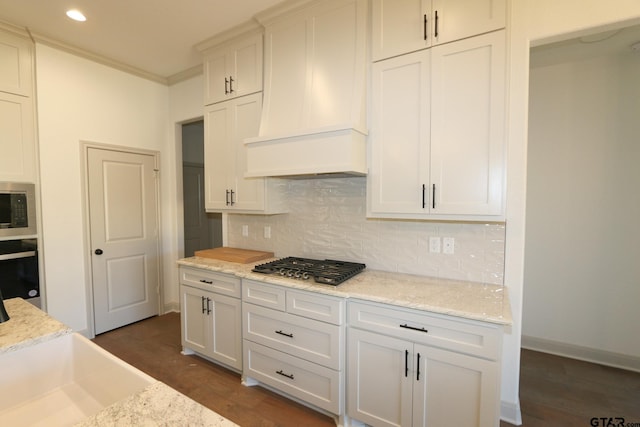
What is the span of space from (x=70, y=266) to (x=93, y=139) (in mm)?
1361

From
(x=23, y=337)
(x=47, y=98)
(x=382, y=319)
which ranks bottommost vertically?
(x=382, y=319)

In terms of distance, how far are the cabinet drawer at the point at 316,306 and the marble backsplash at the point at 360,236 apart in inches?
26.0

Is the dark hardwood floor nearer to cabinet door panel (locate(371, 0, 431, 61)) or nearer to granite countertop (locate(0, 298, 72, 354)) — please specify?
granite countertop (locate(0, 298, 72, 354))

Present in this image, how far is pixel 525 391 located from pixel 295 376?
5.87 ft

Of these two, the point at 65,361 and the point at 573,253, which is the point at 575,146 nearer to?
the point at 573,253

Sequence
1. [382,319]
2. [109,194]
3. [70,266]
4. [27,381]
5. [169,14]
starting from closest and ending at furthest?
[27,381] → [382,319] → [169,14] → [70,266] → [109,194]

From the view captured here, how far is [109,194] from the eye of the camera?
3463 millimetres

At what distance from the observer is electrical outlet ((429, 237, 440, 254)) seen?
227 cm

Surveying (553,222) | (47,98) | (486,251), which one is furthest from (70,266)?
(553,222)

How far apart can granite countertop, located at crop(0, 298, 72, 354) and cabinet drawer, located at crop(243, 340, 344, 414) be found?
1.38 metres

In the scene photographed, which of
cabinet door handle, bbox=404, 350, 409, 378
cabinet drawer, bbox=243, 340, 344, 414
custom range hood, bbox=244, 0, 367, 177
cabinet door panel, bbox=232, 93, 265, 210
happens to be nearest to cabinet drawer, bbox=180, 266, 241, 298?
cabinet drawer, bbox=243, 340, 344, 414

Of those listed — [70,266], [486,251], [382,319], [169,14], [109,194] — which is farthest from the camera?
[109,194]

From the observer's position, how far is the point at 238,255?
294cm

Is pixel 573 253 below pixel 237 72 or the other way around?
below
